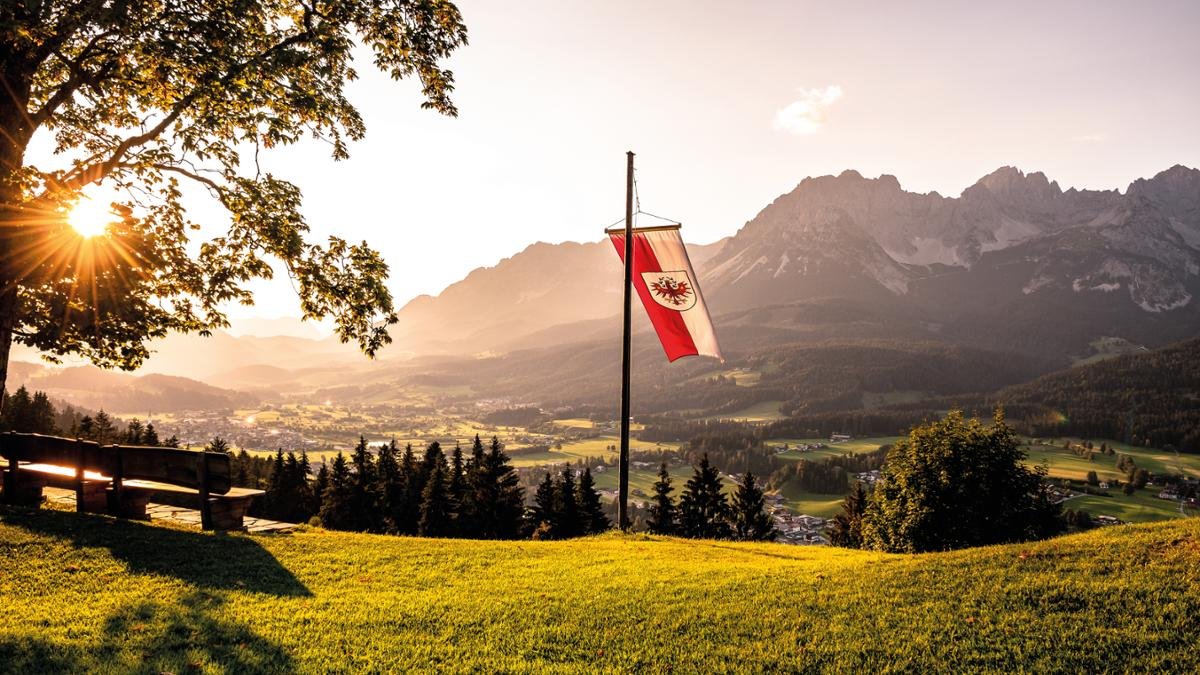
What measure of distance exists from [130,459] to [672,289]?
16644 millimetres

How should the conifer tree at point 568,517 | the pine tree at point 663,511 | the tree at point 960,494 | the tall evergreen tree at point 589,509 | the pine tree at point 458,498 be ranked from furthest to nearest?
the pine tree at point 663,511 < the tall evergreen tree at point 589,509 < the conifer tree at point 568,517 < the pine tree at point 458,498 < the tree at point 960,494

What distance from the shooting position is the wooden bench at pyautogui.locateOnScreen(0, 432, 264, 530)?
573 inches

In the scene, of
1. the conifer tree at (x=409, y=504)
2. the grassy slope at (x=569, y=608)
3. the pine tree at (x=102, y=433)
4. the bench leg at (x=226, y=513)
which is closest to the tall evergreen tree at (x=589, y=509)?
the conifer tree at (x=409, y=504)

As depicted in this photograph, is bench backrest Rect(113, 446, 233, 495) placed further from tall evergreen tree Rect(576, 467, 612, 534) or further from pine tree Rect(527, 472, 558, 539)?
tall evergreen tree Rect(576, 467, 612, 534)

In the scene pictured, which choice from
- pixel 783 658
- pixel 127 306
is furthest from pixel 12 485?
pixel 783 658

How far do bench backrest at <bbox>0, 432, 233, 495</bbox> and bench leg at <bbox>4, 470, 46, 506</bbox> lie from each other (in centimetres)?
44

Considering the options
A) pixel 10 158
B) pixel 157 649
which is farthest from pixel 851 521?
pixel 10 158

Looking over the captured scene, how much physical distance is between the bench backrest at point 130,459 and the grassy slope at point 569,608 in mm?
1288

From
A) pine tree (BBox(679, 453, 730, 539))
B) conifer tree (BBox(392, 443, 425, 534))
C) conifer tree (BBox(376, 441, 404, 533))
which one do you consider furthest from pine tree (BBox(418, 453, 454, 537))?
pine tree (BBox(679, 453, 730, 539))

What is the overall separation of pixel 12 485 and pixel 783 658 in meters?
20.3

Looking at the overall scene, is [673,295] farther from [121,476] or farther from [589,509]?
[589,509]

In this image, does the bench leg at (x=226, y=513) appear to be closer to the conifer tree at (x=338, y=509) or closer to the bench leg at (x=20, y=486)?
the bench leg at (x=20, y=486)

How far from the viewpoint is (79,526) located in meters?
14.0

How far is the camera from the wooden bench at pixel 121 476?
14562 mm
